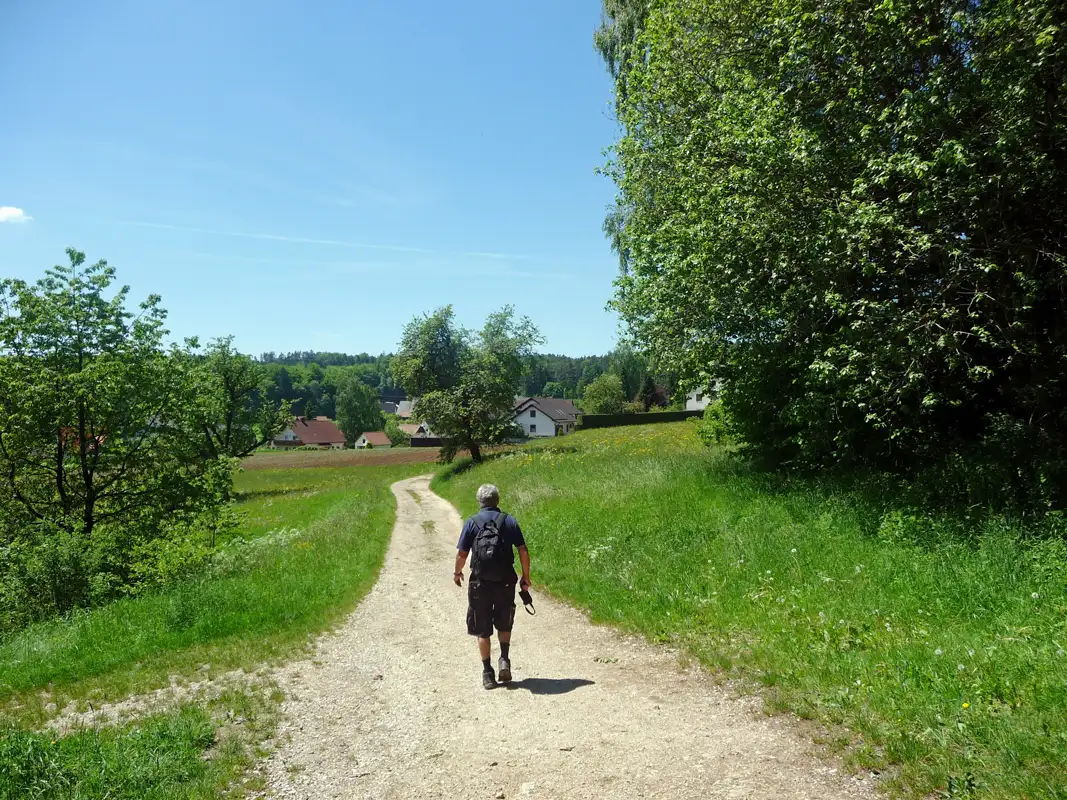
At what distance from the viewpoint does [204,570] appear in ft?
45.4

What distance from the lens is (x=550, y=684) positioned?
6.85m

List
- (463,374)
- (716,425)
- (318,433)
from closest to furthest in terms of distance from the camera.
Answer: (716,425)
(463,374)
(318,433)

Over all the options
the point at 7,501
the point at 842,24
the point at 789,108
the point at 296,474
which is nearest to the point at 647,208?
the point at 789,108

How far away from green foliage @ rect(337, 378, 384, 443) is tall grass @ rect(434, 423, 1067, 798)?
118 m

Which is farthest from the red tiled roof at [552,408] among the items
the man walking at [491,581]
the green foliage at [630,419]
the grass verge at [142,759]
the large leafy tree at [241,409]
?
the grass verge at [142,759]

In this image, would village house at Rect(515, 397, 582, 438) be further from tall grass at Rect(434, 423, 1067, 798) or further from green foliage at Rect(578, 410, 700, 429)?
tall grass at Rect(434, 423, 1067, 798)

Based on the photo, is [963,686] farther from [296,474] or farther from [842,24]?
[296,474]

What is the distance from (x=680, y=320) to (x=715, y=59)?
5497 mm

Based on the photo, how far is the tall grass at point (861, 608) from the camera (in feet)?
14.7

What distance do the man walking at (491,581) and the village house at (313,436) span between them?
122859 mm

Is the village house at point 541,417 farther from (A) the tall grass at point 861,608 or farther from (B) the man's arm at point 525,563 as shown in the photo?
(B) the man's arm at point 525,563

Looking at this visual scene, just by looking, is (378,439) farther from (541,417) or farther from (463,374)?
(463,374)

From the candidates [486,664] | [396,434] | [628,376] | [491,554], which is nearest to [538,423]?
[628,376]

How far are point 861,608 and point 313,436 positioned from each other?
130 metres
